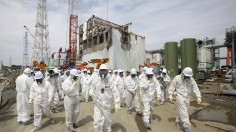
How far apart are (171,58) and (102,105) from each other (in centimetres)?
2389

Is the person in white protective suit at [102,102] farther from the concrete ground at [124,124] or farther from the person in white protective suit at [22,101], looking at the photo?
the person in white protective suit at [22,101]

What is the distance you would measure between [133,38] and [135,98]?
20046mm

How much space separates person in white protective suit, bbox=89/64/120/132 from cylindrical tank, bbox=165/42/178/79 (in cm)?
2264

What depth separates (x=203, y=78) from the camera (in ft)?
74.5

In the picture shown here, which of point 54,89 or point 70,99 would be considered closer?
point 70,99

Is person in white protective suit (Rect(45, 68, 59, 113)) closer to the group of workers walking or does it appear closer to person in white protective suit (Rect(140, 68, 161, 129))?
the group of workers walking

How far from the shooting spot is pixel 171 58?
89.4ft

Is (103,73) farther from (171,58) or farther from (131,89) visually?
(171,58)

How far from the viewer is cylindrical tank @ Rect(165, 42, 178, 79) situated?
1048 inches

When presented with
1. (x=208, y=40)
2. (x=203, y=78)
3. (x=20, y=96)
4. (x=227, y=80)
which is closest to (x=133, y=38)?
(x=203, y=78)

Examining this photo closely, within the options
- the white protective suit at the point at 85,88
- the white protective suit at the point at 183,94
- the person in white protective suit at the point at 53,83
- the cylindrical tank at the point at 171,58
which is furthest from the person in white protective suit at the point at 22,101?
the cylindrical tank at the point at 171,58

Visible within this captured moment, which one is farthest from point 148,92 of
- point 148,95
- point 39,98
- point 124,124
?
point 39,98

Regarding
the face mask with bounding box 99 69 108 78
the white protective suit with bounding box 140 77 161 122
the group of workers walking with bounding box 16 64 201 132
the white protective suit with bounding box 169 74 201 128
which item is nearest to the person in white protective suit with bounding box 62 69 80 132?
the group of workers walking with bounding box 16 64 201 132

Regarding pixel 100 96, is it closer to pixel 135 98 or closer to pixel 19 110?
pixel 135 98
